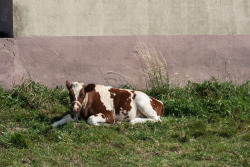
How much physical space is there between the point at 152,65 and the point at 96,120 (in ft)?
8.98

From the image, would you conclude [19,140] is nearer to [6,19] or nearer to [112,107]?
[112,107]

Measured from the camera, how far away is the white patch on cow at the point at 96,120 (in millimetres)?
7387

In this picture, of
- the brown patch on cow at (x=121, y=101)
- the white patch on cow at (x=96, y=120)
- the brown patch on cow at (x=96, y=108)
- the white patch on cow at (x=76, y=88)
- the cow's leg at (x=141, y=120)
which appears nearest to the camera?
the white patch on cow at (x=76, y=88)

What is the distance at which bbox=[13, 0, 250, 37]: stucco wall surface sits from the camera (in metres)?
9.30

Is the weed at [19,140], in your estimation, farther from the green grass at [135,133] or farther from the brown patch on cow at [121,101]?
the brown patch on cow at [121,101]

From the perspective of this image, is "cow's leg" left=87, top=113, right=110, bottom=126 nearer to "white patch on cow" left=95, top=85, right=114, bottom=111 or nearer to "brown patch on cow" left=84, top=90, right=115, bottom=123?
"brown patch on cow" left=84, top=90, right=115, bottom=123

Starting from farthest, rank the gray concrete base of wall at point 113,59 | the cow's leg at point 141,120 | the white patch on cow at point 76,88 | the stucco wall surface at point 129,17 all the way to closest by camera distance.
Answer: the stucco wall surface at point 129,17, the gray concrete base of wall at point 113,59, the cow's leg at point 141,120, the white patch on cow at point 76,88

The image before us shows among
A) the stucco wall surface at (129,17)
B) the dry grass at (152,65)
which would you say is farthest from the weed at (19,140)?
the dry grass at (152,65)

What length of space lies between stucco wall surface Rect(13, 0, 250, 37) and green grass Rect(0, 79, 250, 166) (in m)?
1.47

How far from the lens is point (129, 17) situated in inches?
391

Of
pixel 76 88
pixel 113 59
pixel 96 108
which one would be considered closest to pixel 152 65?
pixel 113 59

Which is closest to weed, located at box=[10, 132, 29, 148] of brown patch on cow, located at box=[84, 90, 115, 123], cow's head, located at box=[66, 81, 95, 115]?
cow's head, located at box=[66, 81, 95, 115]

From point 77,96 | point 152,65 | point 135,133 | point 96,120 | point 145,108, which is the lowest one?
point 135,133

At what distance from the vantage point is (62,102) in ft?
29.0
